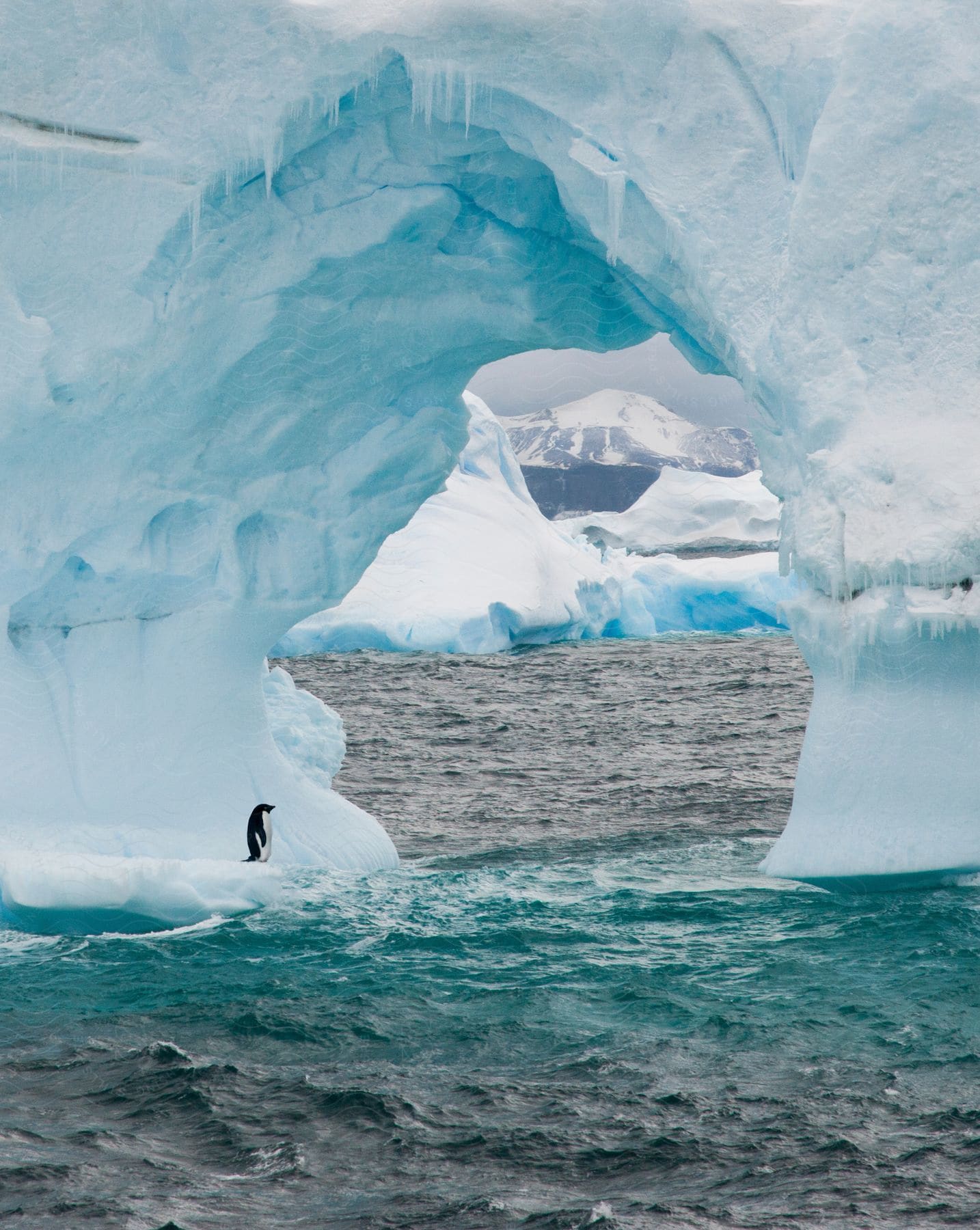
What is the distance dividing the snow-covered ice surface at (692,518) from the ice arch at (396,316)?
3081 centimetres

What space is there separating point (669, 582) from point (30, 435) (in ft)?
78.4

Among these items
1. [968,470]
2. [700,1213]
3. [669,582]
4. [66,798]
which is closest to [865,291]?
[968,470]

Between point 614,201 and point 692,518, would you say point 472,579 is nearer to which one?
point 692,518

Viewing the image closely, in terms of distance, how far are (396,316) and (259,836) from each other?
3585 millimetres

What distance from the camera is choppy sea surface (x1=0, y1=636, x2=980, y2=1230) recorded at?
5242 millimetres

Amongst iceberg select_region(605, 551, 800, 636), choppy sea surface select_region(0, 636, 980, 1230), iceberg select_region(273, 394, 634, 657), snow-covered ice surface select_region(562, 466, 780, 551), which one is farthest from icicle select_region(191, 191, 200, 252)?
snow-covered ice surface select_region(562, 466, 780, 551)

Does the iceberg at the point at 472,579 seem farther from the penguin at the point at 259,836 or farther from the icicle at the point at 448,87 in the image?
the icicle at the point at 448,87

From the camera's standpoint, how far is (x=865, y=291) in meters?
8.12

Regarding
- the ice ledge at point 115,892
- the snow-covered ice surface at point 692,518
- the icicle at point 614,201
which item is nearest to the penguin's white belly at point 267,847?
the ice ledge at point 115,892

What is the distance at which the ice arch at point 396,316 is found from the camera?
794 cm

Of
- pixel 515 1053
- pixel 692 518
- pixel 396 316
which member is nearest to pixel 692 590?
pixel 692 518

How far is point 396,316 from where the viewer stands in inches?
392

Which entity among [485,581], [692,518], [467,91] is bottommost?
[485,581]

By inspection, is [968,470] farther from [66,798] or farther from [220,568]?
[66,798]
